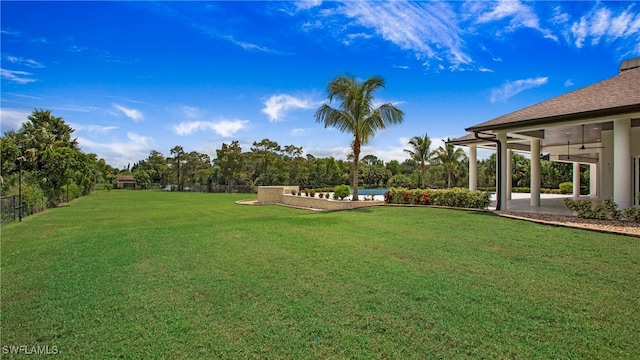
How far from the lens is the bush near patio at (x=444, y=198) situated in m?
13.1

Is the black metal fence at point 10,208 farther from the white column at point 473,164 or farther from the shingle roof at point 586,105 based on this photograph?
the white column at point 473,164

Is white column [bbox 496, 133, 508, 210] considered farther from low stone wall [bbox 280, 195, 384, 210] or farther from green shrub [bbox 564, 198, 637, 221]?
low stone wall [bbox 280, 195, 384, 210]

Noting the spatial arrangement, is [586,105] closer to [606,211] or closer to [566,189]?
[606,211]

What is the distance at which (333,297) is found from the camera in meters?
4.34

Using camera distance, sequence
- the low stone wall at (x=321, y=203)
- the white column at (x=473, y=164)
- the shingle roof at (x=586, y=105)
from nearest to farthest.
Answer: the shingle roof at (x=586, y=105) → the white column at (x=473, y=164) → the low stone wall at (x=321, y=203)

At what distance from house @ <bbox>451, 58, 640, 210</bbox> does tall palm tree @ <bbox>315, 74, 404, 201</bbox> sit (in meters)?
3.92

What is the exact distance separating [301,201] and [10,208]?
14491 mm

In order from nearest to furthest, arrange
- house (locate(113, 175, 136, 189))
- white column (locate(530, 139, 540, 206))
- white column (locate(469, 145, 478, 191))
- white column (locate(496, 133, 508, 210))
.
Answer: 1. white column (locate(496, 133, 508, 210))
2. white column (locate(530, 139, 540, 206))
3. white column (locate(469, 145, 478, 191))
4. house (locate(113, 175, 136, 189))

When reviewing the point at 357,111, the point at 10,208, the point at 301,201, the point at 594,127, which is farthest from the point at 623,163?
the point at 10,208

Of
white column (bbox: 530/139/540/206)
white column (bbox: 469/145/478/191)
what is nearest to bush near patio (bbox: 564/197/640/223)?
white column (bbox: 530/139/540/206)

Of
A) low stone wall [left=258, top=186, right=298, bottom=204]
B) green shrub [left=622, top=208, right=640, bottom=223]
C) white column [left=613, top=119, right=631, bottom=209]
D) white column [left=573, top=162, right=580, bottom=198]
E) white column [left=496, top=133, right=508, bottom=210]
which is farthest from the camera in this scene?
low stone wall [left=258, top=186, right=298, bottom=204]

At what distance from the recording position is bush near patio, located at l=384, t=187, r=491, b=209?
13.1 metres

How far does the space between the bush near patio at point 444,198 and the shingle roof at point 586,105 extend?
8.47ft

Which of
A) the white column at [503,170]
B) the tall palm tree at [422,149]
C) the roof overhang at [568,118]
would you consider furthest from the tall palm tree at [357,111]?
the tall palm tree at [422,149]
